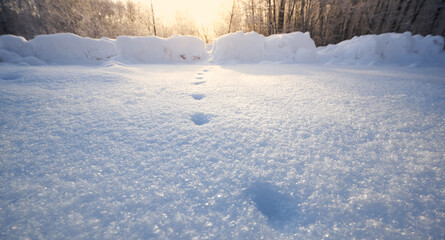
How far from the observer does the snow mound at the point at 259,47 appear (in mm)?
3818

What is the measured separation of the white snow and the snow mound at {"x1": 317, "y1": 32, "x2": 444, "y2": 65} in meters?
2.69

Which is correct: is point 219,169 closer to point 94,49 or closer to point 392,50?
point 94,49

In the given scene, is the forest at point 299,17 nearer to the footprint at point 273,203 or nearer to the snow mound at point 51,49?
the snow mound at point 51,49

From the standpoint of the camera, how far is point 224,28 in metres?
10.3

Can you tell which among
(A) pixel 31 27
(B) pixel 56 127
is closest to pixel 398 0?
(B) pixel 56 127

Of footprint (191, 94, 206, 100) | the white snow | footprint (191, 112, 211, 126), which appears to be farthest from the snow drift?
footprint (191, 112, 211, 126)

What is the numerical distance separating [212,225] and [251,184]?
0.17 m

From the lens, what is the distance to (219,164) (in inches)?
22.6

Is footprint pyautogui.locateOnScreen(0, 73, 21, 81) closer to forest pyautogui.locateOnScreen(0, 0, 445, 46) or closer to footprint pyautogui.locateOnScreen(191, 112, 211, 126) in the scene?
footprint pyautogui.locateOnScreen(191, 112, 211, 126)

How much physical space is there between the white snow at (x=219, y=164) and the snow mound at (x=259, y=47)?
3.02 m

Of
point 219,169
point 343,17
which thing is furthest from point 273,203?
point 343,17

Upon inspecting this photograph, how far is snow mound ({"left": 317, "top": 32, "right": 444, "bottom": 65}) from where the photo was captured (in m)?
3.18

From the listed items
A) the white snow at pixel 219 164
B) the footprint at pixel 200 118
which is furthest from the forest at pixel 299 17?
the footprint at pixel 200 118

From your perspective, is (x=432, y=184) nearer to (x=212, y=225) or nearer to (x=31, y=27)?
(x=212, y=225)
